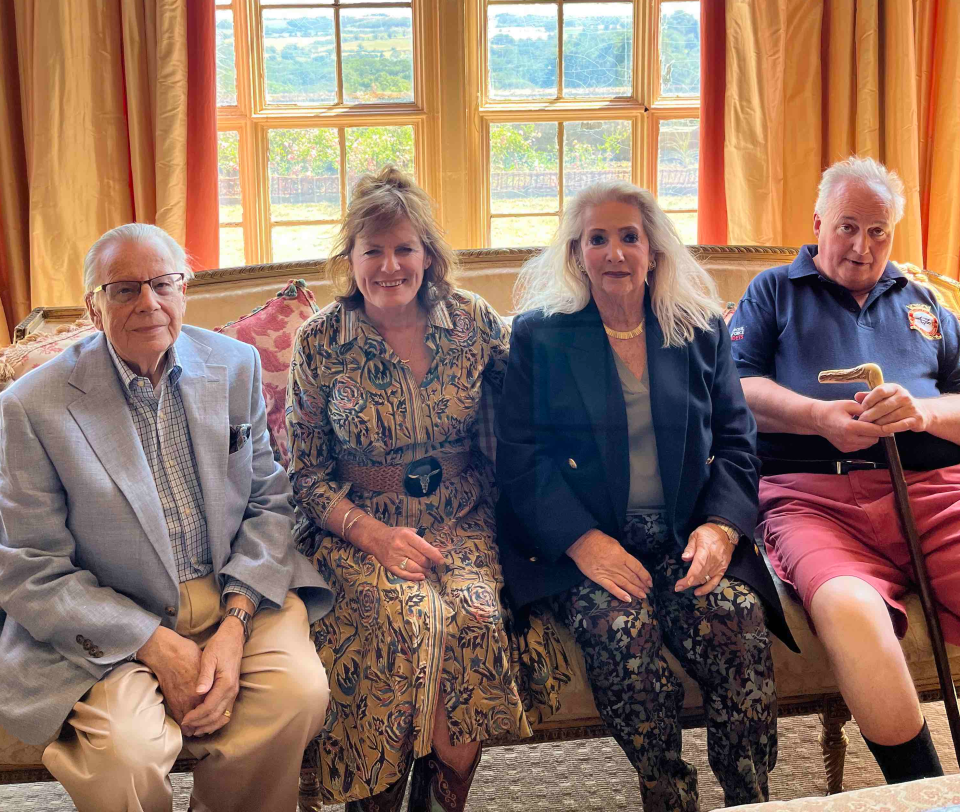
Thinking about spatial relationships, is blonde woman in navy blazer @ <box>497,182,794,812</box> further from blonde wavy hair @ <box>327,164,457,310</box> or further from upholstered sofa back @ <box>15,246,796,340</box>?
upholstered sofa back @ <box>15,246,796,340</box>

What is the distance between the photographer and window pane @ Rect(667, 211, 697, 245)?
3438 mm

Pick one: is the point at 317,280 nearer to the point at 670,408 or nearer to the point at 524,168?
the point at 670,408

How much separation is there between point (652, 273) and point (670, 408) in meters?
0.33

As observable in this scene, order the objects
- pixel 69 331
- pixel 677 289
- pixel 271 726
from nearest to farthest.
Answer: pixel 271 726 → pixel 677 289 → pixel 69 331

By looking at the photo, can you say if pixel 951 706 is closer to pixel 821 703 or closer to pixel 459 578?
pixel 821 703

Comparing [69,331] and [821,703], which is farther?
[69,331]

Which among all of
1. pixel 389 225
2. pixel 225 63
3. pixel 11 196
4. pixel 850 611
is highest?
pixel 225 63

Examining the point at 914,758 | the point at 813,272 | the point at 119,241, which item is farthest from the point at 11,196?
the point at 914,758

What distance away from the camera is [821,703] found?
1.76m

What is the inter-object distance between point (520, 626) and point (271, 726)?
0.50m

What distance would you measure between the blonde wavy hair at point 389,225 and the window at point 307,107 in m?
1.43

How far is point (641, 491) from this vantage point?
5.85ft

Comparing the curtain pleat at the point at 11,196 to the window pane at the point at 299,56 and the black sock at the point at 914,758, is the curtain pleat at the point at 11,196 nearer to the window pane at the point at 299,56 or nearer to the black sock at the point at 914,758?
the window pane at the point at 299,56

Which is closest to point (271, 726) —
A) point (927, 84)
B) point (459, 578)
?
point (459, 578)
